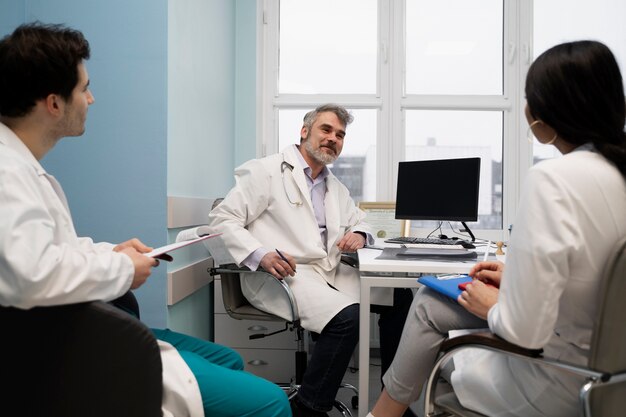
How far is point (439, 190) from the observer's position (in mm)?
2518

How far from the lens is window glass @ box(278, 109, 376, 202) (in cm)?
318

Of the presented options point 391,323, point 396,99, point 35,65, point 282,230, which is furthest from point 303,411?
point 396,99

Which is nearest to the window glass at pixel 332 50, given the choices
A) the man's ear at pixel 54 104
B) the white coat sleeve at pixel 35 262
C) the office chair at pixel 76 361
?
the man's ear at pixel 54 104

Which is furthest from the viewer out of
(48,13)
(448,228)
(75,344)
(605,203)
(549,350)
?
(448,228)

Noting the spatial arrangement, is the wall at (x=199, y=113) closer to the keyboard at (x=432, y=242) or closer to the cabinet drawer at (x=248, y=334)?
the cabinet drawer at (x=248, y=334)

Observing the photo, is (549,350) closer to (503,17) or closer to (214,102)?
(214,102)

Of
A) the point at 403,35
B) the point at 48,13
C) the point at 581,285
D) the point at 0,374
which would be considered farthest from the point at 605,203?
the point at 403,35

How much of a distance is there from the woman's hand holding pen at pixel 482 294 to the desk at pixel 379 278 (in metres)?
0.40

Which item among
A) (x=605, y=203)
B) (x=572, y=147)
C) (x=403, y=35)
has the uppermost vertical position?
(x=403, y=35)

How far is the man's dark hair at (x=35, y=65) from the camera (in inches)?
39.1

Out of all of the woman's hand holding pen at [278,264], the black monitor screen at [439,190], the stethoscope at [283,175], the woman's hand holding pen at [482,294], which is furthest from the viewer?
the black monitor screen at [439,190]

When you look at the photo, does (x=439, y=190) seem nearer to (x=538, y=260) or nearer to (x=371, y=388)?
(x=371, y=388)

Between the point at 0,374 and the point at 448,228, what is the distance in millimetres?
2606

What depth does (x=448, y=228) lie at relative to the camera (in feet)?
9.95
